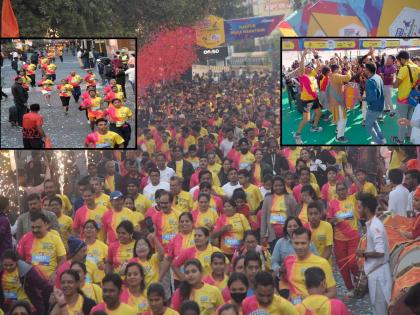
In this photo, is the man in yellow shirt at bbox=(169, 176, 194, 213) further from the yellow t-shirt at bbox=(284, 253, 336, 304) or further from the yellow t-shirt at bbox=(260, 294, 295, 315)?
the yellow t-shirt at bbox=(260, 294, 295, 315)

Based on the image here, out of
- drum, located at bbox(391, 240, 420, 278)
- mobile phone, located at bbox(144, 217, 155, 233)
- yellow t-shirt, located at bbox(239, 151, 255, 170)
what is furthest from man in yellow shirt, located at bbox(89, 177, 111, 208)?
drum, located at bbox(391, 240, 420, 278)

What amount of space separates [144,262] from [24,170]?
1708 millimetres

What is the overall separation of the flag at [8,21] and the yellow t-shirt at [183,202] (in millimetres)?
2059

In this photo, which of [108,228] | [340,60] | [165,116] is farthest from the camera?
[165,116]

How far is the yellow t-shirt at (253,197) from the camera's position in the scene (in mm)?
5922

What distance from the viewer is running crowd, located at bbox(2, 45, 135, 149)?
19.9 feet

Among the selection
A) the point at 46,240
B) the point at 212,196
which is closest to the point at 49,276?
the point at 46,240

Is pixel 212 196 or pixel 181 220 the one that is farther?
pixel 212 196

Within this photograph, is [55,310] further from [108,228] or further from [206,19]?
[206,19]

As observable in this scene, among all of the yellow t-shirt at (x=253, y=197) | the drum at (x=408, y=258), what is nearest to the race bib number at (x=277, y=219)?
the yellow t-shirt at (x=253, y=197)

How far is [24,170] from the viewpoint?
623 centimetres

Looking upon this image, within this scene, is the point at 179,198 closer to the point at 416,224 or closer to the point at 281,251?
the point at 281,251

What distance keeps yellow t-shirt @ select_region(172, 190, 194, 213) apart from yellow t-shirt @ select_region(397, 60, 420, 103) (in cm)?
198

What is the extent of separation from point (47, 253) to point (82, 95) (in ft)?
5.10
